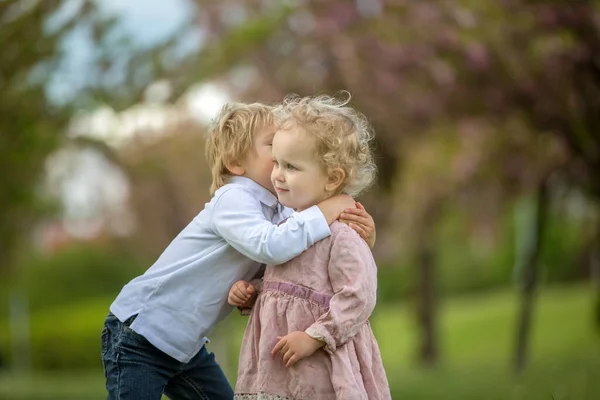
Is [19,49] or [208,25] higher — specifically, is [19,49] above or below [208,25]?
Result: above

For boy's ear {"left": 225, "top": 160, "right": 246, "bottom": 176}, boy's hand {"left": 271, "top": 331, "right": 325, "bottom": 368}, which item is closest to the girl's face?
boy's ear {"left": 225, "top": 160, "right": 246, "bottom": 176}

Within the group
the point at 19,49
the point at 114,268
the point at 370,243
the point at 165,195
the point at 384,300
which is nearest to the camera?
the point at 370,243

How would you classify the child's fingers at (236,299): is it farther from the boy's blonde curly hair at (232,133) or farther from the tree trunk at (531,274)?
the tree trunk at (531,274)

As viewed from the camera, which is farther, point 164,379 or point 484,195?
point 484,195

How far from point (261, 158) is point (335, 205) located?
338 millimetres

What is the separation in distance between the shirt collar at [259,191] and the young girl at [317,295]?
157 mm

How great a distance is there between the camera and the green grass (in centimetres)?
950

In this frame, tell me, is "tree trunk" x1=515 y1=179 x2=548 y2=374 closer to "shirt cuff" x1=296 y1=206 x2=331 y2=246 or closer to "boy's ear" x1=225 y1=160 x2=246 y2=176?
"boy's ear" x1=225 y1=160 x2=246 y2=176

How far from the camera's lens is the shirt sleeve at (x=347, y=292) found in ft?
9.41

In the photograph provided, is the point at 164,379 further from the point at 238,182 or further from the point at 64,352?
the point at 64,352

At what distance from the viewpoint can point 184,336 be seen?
317 cm

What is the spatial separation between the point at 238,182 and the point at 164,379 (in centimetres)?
71

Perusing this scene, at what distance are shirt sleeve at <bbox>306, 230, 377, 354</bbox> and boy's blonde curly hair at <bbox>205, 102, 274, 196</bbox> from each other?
0.49 m

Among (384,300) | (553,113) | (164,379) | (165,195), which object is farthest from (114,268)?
(164,379)
